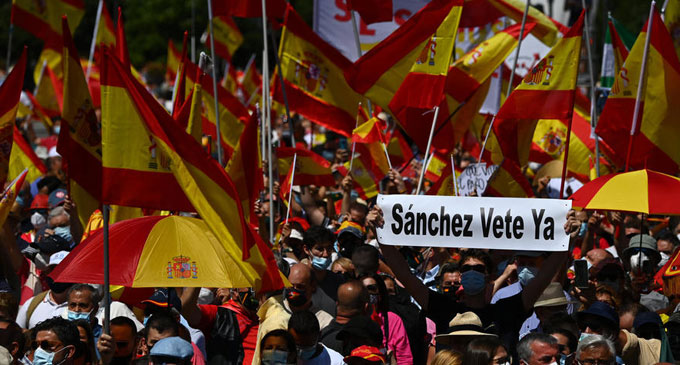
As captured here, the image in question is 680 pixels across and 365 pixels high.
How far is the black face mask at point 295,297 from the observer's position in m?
7.88

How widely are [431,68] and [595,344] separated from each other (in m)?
4.47

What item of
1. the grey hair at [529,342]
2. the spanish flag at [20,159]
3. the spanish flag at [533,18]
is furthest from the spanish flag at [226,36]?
the grey hair at [529,342]

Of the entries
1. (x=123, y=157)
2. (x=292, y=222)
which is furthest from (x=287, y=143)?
(x=123, y=157)

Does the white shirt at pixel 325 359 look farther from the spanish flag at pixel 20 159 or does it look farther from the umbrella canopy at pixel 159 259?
the spanish flag at pixel 20 159

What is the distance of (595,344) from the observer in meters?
6.73

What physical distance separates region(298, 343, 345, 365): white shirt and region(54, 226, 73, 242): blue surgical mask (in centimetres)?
Answer: 333

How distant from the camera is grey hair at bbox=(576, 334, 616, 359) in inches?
265

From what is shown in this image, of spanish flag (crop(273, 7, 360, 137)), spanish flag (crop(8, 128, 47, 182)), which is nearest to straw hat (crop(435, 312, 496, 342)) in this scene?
spanish flag (crop(273, 7, 360, 137))

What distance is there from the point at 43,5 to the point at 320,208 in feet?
21.7

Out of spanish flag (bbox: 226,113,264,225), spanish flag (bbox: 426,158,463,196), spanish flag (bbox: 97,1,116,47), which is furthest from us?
spanish flag (bbox: 97,1,116,47)

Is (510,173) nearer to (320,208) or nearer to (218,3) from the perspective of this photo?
(320,208)

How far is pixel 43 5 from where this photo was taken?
17062 millimetres

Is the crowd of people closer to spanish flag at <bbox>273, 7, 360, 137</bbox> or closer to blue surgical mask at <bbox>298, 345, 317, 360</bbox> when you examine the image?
blue surgical mask at <bbox>298, 345, 317, 360</bbox>

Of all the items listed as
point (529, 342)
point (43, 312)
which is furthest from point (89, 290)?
point (529, 342)
